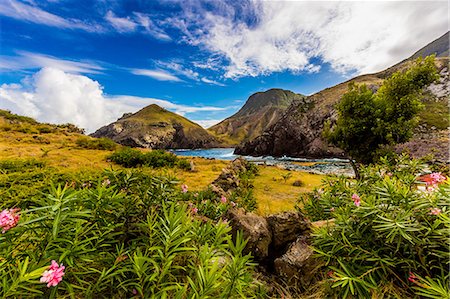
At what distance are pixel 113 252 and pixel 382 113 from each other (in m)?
15.8

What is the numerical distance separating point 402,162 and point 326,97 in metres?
89.0

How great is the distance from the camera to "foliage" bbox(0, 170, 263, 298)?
1.60 metres

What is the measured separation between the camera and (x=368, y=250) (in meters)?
2.25

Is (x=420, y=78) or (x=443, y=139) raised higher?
(x=420, y=78)

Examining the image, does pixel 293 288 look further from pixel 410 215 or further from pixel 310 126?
pixel 310 126

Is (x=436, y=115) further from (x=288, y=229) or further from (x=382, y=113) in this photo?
(x=288, y=229)

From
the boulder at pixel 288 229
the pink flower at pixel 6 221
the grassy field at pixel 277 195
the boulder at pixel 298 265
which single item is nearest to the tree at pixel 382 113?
the grassy field at pixel 277 195

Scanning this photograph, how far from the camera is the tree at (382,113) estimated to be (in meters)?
11.9

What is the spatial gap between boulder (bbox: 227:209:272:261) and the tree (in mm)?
11337

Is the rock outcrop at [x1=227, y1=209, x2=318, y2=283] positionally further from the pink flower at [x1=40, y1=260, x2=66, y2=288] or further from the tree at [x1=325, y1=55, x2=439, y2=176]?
the tree at [x1=325, y1=55, x2=439, y2=176]

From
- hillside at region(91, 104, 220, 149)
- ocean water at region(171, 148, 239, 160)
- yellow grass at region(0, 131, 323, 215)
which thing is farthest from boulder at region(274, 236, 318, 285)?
hillside at region(91, 104, 220, 149)

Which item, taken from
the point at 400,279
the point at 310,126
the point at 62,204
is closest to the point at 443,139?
the point at 310,126

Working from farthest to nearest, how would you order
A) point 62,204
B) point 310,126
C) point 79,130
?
1. point 310,126
2. point 79,130
3. point 62,204

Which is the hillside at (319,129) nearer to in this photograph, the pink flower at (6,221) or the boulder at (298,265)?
the boulder at (298,265)
